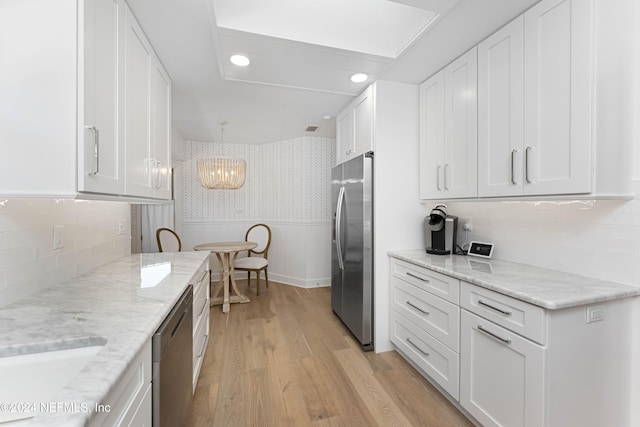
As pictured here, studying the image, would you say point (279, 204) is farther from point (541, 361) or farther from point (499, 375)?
point (541, 361)

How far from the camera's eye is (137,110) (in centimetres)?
159

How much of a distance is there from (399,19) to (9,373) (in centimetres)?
250

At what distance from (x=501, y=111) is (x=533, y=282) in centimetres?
103

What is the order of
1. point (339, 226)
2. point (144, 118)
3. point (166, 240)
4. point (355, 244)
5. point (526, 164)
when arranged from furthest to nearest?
point (166, 240)
point (339, 226)
point (355, 244)
point (144, 118)
point (526, 164)

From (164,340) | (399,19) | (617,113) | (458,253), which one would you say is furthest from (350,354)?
(399,19)

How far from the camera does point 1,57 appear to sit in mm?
933

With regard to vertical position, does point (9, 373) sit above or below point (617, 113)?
below

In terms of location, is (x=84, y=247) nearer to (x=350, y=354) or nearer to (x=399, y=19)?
(x=350, y=354)

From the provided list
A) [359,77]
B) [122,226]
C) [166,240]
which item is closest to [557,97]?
[359,77]

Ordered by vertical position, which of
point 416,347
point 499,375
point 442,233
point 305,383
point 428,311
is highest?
point 442,233

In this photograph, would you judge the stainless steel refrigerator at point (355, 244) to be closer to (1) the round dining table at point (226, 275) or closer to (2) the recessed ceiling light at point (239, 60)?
(2) the recessed ceiling light at point (239, 60)

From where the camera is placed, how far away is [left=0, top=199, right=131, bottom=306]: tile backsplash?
1.16m

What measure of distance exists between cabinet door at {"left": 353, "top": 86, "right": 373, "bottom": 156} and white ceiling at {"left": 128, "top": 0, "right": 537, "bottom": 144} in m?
0.11

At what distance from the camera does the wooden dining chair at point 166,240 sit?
3828mm
